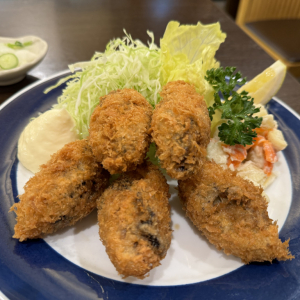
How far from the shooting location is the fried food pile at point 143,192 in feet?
5.19

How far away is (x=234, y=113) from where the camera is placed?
7.72 feet

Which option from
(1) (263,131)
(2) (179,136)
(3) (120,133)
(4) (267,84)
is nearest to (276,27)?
(4) (267,84)

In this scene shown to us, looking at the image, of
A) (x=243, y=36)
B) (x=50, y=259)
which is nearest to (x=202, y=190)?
(x=50, y=259)

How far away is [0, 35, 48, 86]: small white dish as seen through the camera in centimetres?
297

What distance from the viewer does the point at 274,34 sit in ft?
15.9

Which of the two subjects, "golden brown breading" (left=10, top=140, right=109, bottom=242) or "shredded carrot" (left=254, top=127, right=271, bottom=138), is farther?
"shredded carrot" (left=254, top=127, right=271, bottom=138)

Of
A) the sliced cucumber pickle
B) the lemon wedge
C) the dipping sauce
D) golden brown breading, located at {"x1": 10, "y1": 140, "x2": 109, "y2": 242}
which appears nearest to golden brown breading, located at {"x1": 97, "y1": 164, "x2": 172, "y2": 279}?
golden brown breading, located at {"x1": 10, "y1": 140, "x2": 109, "y2": 242}

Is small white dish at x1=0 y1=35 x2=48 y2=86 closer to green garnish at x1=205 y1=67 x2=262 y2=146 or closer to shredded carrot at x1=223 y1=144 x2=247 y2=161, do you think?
green garnish at x1=205 y1=67 x2=262 y2=146

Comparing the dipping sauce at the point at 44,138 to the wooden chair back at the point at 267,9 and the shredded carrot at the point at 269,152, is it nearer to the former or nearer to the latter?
the shredded carrot at the point at 269,152

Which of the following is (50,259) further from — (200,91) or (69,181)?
(200,91)

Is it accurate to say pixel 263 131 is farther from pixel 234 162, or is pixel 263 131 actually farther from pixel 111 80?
pixel 111 80

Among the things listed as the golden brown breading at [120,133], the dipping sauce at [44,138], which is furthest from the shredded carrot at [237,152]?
the dipping sauce at [44,138]

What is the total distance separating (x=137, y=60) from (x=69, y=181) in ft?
4.28

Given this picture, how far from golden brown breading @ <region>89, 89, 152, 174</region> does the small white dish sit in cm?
166
